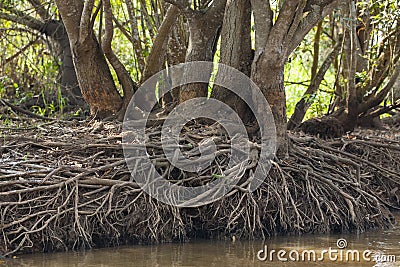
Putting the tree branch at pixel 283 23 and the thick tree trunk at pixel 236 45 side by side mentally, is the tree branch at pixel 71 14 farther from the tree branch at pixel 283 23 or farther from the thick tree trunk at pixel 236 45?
the tree branch at pixel 283 23

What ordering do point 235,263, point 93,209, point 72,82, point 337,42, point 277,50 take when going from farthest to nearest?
point 72,82 → point 337,42 → point 277,50 → point 93,209 → point 235,263

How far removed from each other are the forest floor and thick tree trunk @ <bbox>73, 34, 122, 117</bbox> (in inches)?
34.8

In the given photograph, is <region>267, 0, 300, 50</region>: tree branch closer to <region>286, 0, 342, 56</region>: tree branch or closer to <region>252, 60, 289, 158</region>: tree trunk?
<region>286, 0, 342, 56</region>: tree branch

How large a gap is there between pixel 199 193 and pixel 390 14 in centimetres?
353

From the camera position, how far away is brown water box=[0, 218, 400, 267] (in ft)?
18.7

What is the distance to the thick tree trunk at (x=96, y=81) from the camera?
28.1 feet

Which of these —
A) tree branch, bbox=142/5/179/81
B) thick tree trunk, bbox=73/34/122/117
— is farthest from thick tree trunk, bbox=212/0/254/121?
thick tree trunk, bbox=73/34/122/117

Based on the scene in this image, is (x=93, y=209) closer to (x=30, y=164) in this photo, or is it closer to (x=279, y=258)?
(x=30, y=164)

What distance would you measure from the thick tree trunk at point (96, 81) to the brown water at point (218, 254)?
9.32 ft

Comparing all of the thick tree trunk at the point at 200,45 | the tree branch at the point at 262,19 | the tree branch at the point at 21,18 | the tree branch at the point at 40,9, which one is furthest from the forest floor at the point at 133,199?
the tree branch at the point at 40,9

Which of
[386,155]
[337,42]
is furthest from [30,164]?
[337,42]

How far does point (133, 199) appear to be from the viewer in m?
6.57

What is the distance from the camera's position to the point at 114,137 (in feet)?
24.4

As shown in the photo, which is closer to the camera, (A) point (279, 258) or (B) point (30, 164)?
(A) point (279, 258)
